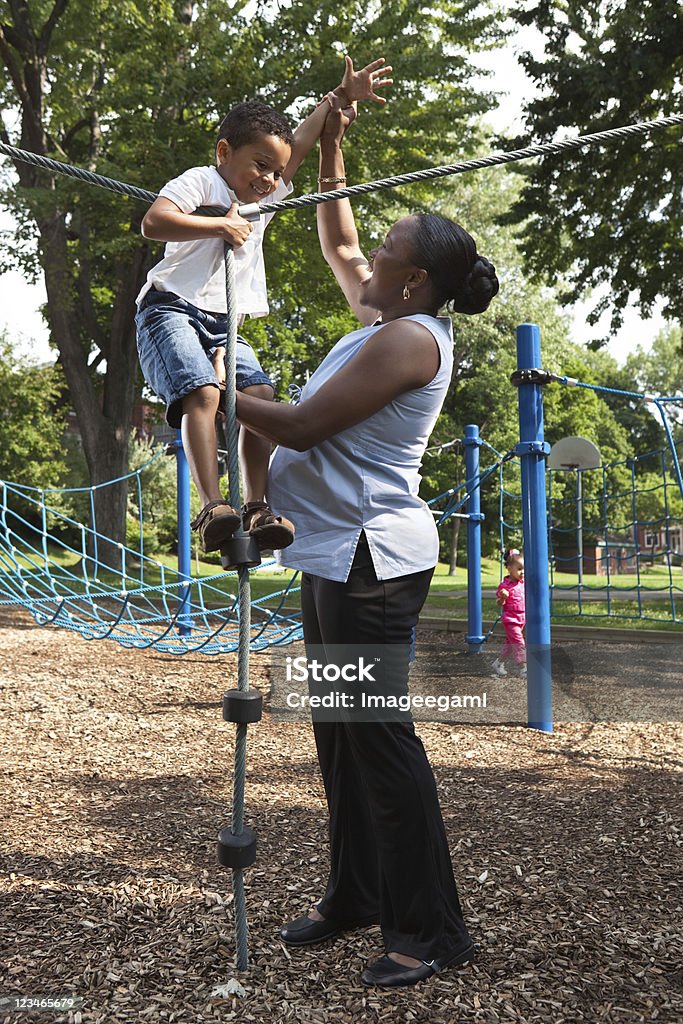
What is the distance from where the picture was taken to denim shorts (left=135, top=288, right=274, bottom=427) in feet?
8.79

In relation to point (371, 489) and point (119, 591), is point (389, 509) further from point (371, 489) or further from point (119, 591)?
point (119, 591)

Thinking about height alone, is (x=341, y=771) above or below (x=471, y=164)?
below

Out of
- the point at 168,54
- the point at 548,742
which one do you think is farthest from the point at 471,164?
the point at 168,54

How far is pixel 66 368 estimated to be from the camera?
14.4 meters

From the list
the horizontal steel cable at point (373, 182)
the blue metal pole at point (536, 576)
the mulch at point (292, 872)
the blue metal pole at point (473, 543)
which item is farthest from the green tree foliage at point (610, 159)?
the horizontal steel cable at point (373, 182)

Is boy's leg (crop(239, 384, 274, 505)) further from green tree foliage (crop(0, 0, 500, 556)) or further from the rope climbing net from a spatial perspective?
green tree foliage (crop(0, 0, 500, 556))

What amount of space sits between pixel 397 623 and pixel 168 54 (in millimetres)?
12408

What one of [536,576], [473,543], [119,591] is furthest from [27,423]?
[536,576]

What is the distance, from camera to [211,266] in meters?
2.77

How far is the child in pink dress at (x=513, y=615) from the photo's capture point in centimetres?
758

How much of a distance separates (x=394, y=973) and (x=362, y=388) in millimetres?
1364

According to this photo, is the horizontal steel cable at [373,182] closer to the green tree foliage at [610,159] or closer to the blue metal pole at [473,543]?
the blue metal pole at [473,543]

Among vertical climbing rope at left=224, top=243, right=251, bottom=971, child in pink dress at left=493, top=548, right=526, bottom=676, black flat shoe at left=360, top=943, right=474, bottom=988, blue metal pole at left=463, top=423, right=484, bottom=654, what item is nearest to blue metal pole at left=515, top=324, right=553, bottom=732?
blue metal pole at left=463, top=423, right=484, bottom=654

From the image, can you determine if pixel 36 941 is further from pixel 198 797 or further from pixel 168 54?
pixel 168 54
